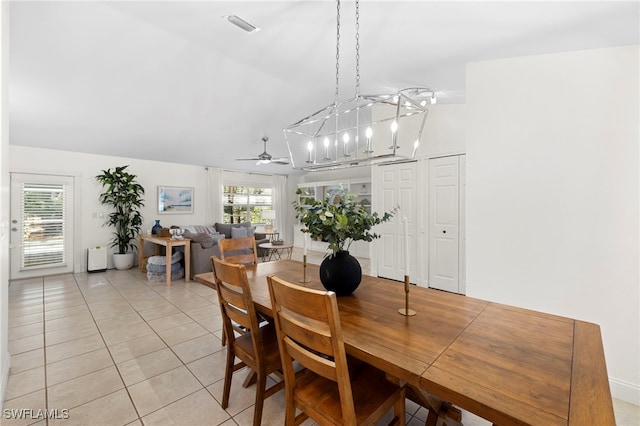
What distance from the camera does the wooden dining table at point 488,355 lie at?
807 millimetres

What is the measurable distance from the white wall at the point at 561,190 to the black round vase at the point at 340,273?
1532 millimetres

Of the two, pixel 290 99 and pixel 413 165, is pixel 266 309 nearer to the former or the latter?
pixel 413 165

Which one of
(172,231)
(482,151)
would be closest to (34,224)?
(172,231)

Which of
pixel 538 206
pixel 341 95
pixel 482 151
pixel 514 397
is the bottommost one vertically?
pixel 514 397

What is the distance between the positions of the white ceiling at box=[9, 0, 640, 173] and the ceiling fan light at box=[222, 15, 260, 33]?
0.13ft

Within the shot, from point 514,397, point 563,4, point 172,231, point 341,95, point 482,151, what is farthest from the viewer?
point 172,231

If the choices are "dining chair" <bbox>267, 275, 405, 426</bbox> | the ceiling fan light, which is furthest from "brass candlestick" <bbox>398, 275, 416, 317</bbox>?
the ceiling fan light

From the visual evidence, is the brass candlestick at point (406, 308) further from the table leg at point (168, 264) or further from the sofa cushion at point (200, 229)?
the sofa cushion at point (200, 229)

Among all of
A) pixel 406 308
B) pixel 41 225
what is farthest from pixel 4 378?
pixel 41 225

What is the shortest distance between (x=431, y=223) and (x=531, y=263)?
2.01m

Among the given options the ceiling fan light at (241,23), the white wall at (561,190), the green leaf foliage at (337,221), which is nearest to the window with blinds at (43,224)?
the ceiling fan light at (241,23)

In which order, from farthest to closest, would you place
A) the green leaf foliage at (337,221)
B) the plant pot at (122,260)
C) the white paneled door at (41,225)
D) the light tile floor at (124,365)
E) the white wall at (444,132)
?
the plant pot at (122,260) → the white paneled door at (41,225) → the white wall at (444,132) → the light tile floor at (124,365) → the green leaf foliage at (337,221)

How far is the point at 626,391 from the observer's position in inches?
Result: 75.7

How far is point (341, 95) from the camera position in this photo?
408 cm
